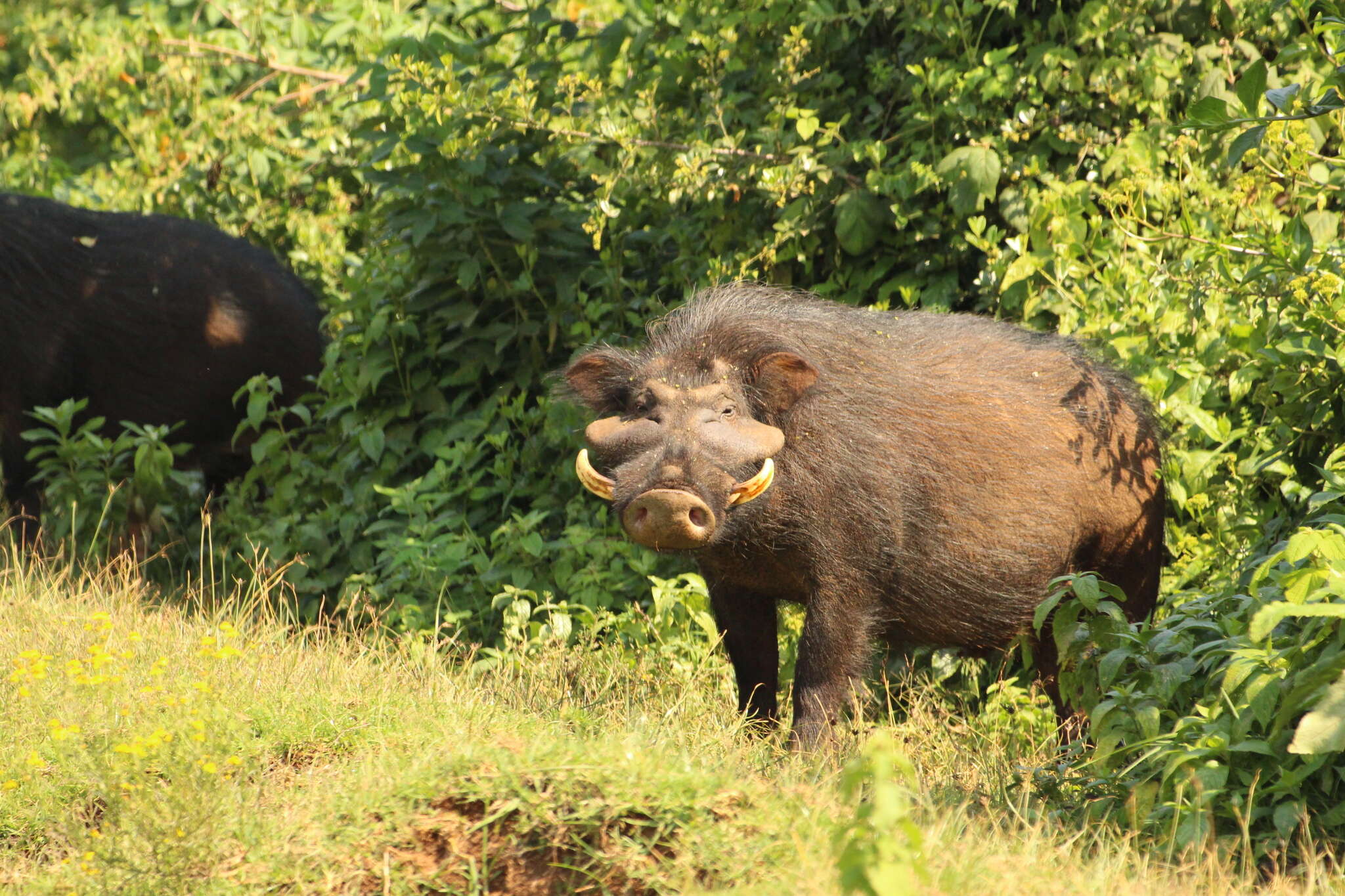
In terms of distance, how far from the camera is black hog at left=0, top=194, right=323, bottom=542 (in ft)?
25.7

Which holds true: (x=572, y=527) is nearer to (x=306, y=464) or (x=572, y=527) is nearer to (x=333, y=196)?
(x=306, y=464)

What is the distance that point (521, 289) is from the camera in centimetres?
715

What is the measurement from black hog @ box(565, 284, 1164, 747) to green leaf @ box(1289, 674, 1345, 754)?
162 cm

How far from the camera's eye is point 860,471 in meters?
5.02

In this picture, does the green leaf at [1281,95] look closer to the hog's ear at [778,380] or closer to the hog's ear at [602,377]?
the hog's ear at [778,380]

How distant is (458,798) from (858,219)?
145 inches

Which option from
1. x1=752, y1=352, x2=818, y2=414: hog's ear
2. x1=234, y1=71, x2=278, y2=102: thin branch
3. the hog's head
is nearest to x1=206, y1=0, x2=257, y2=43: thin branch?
x1=234, y1=71, x2=278, y2=102: thin branch

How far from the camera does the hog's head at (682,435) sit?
4477mm

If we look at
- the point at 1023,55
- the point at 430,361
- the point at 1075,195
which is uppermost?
the point at 1023,55

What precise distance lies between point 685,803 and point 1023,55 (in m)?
4.45

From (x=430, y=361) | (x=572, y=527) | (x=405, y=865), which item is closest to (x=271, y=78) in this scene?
(x=430, y=361)

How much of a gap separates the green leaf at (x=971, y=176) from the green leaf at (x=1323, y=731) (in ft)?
10.1

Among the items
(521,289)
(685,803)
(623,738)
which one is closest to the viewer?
(685,803)

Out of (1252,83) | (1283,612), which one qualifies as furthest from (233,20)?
(1283,612)
